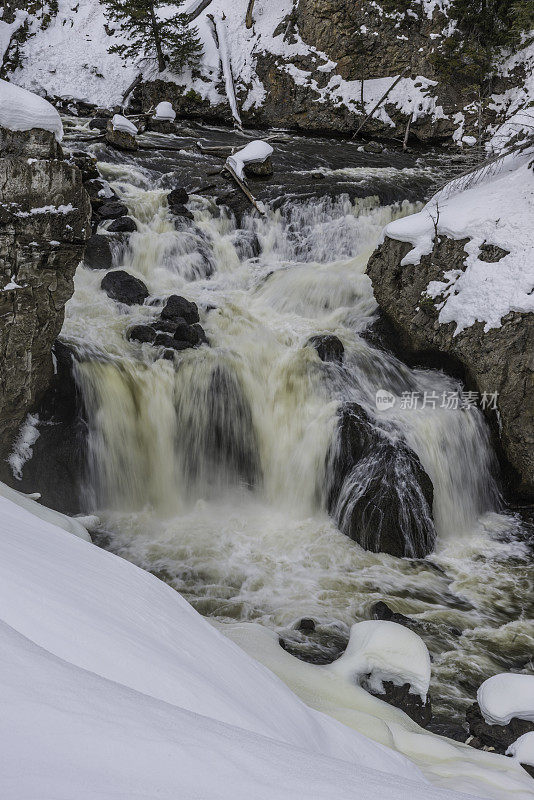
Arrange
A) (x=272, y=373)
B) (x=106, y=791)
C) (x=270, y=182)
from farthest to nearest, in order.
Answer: (x=270, y=182), (x=272, y=373), (x=106, y=791)

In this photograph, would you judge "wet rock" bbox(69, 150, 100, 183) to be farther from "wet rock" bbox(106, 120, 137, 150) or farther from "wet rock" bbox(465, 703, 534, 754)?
"wet rock" bbox(465, 703, 534, 754)

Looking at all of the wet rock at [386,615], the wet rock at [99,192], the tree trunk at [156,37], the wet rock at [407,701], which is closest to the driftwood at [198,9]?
the tree trunk at [156,37]

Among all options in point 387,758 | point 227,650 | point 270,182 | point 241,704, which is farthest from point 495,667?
point 270,182

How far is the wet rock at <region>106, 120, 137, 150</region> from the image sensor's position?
38.3 ft

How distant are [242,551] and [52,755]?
485 cm

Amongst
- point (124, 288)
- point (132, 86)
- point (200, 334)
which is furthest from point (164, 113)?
point (200, 334)

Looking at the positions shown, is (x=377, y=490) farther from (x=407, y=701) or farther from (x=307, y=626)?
(x=407, y=701)

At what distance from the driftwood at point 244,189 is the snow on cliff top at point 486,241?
3217 mm

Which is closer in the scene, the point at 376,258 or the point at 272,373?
the point at 272,373

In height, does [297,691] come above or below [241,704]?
below

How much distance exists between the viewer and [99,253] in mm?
8398

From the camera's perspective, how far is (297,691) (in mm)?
2910

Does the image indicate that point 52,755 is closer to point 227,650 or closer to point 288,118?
point 227,650

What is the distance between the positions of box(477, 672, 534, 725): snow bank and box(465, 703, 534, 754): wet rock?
0.10 ft
